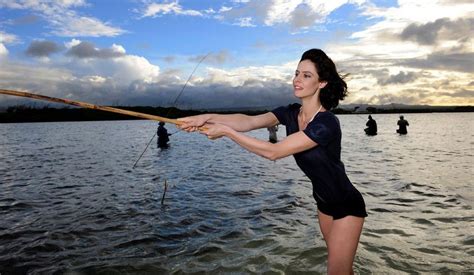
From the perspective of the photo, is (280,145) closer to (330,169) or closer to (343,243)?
(330,169)

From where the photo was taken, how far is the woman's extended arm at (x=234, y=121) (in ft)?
14.0

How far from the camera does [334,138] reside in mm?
3729

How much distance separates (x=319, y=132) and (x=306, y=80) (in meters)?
0.63

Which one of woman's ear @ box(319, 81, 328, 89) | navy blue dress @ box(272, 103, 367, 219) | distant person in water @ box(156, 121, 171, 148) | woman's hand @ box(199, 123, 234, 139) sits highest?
woman's ear @ box(319, 81, 328, 89)

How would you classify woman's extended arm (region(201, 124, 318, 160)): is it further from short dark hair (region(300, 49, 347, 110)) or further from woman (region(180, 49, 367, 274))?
short dark hair (region(300, 49, 347, 110))

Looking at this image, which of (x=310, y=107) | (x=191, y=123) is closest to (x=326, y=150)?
(x=310, y=107)

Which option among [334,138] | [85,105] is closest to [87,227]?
[85,105]

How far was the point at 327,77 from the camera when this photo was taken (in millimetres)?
3871

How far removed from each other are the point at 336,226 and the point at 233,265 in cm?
357

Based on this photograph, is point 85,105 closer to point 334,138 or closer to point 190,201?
point 334,138

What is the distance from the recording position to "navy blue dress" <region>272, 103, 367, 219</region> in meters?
3.66

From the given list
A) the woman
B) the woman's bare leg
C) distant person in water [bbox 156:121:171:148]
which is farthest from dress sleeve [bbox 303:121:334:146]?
distant person in water [bbox 156:121:171:148]

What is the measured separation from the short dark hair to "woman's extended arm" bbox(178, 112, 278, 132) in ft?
2.65

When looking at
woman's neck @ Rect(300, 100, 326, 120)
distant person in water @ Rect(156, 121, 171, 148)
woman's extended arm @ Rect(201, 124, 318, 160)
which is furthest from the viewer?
distant person in water @ Rect(156, 121, 171, 148)
